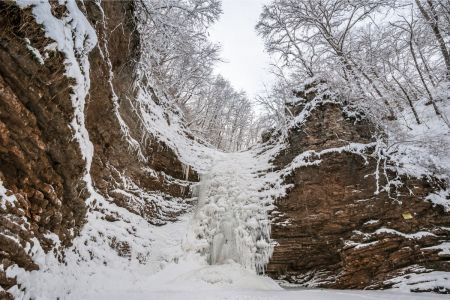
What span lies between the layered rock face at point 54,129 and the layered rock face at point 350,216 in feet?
13.5

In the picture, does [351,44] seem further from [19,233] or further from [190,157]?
[19,233]

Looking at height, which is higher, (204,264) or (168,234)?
(168,234)

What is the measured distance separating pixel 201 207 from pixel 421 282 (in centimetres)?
533

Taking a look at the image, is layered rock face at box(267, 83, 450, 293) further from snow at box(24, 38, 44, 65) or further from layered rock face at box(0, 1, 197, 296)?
snow at box(24, 38, 44, 65)

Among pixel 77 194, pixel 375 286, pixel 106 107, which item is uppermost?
pixel 106 107

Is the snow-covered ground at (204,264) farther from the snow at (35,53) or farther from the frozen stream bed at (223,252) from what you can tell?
the snow at (35,53)

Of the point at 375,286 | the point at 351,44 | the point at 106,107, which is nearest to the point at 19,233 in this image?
the point at 106,107

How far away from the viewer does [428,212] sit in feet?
21.0

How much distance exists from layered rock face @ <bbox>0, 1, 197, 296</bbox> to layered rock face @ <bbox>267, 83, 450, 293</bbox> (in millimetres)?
4104

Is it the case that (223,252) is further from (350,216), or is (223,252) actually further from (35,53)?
(35,53)

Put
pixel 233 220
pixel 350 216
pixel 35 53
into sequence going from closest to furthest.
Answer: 1. pixel 35 53
2. pixel 350 216
3. pixel 233 220

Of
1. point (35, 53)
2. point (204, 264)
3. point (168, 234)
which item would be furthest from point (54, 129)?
point (204, 264)

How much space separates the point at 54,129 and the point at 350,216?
20.2 ft

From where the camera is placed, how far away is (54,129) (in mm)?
4137
